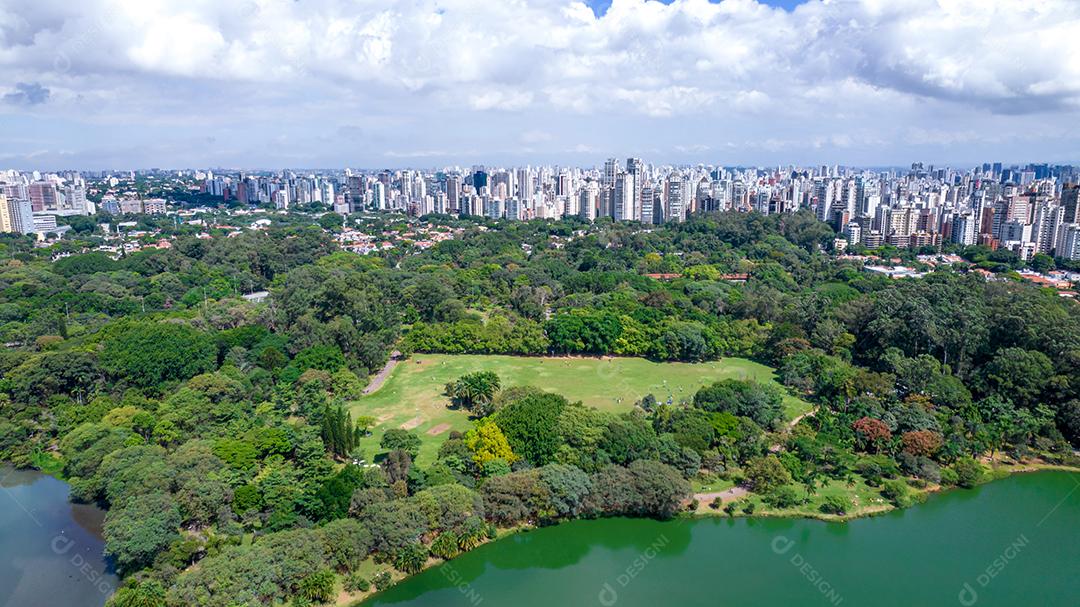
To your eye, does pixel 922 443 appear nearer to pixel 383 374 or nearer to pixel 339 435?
pixel 339 435

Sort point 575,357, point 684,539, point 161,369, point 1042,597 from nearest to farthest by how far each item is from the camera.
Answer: point 1042,597 < point 684,539 < point 161,369 < point 575,357

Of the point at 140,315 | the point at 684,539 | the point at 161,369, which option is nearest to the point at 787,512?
the point at 684,539

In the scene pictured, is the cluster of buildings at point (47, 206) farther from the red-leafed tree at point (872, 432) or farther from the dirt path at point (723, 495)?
the red-leafed tree at point (872, 432)

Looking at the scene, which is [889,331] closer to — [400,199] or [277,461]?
[277,461]

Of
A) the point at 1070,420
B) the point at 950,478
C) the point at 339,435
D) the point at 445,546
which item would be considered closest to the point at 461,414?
the point at 339,435

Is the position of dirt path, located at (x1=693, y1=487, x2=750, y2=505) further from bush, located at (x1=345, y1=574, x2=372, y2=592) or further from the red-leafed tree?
bush, located at (x1=345, y1=574, x2=372, y2=592)

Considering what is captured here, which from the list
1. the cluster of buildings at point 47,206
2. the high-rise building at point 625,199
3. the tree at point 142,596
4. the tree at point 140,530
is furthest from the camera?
the high-rise building at point 625,199

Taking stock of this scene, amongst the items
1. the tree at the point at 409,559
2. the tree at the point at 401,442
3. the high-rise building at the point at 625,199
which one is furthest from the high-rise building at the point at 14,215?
the tree at the point at 409,559
